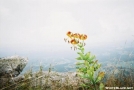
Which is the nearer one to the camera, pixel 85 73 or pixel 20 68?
pixel 85 73

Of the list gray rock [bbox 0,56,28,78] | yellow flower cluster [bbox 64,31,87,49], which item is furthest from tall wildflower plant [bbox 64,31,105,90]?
gray rock [bbox 0,56,28,78]

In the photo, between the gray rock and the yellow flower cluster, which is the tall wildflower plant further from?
the gray rock

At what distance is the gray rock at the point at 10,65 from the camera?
5668 mm

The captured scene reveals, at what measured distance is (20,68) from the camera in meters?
6.29

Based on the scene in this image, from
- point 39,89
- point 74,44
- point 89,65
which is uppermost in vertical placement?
point 74,44

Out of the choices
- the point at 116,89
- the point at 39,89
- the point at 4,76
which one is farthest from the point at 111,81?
the point at 4,76

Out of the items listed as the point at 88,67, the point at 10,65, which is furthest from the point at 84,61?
the point at 10,65

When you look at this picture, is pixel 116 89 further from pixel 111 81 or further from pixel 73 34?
pixel 73 34

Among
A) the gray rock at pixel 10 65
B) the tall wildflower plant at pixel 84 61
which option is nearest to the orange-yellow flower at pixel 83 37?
the tall wildflower plant at pixel 84 61

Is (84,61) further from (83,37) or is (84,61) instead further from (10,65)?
(10,65)

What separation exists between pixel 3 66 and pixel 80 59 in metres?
3.42

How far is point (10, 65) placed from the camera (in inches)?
234

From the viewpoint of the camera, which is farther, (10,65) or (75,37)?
(10,65)

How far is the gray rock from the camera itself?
5.67 metres
